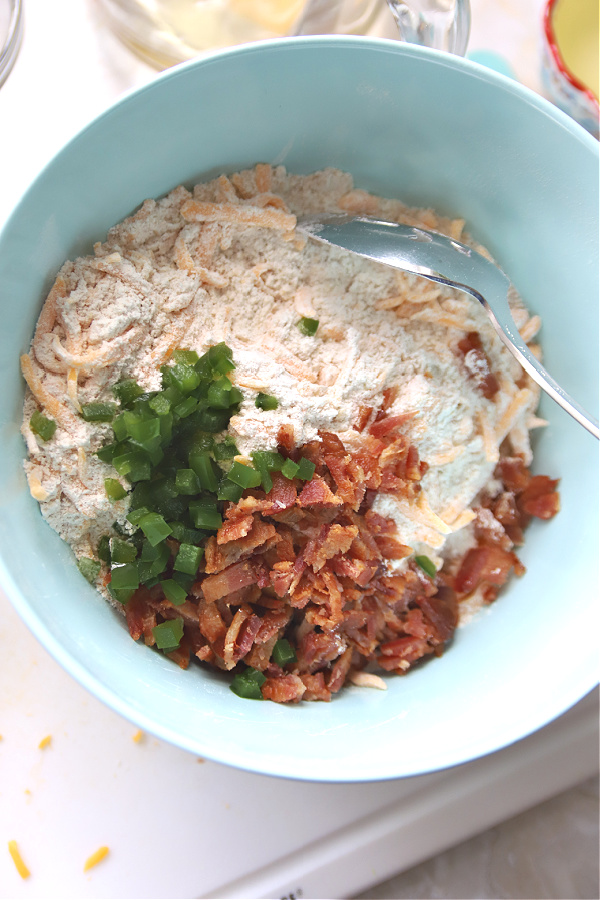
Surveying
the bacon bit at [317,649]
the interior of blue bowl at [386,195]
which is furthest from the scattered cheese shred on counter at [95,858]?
the bacon bit at [317,649]

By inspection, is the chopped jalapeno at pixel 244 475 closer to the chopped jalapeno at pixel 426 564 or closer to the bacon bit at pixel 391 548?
the bacon bit at pixel 391 548

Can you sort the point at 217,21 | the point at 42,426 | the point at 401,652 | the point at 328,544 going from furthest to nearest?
the point at 217,21 → the point at 401,652 → the point at 328,544 → the point at 42,426

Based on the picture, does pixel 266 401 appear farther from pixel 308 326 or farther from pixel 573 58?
pixel 573 58

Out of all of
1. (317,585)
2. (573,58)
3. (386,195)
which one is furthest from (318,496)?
(573,58)

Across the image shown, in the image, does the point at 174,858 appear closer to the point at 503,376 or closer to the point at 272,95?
the point at 503,376

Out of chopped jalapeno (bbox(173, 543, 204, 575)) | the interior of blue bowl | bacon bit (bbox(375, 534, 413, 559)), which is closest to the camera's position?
the interior of blue bowl

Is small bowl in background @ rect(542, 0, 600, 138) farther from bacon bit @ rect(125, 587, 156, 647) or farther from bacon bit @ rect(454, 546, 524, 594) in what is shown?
bacon bit @ rect(125, 587, 156, 647)

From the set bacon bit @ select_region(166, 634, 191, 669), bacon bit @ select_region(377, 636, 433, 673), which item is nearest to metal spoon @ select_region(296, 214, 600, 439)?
bacon bit @ select_region(377, 636, 433, 673)
